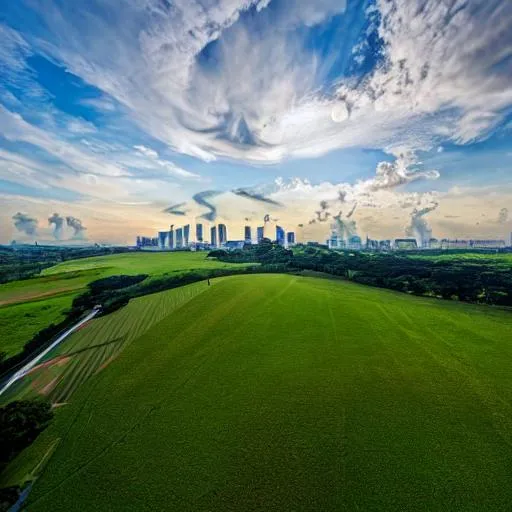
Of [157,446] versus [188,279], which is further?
[188,279]

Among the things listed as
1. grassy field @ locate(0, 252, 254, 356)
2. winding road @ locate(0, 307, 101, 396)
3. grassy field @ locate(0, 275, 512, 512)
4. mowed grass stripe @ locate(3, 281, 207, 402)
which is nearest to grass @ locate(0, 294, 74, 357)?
grassy field @ locate(0, 252, 254, 356)

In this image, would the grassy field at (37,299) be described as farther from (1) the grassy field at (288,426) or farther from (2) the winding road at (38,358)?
(1) the grassy field at (288,426)

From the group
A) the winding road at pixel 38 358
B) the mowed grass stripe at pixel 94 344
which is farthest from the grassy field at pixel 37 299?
the mowed grass stripe at pixel 94 344

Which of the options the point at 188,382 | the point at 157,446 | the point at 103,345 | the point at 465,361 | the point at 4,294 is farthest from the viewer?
the point at 4,294

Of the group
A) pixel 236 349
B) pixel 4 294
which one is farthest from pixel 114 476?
pixel 4 294

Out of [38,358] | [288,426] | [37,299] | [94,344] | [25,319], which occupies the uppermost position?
[37,299]

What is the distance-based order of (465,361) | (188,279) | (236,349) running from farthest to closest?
1. (188,279)
2. (236,349)
3. (465,361)

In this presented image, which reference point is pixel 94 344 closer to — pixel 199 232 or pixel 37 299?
pixel 37 299

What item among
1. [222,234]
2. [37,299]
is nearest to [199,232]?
[222,234]

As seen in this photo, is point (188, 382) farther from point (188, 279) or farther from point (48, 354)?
point (188, 279)
